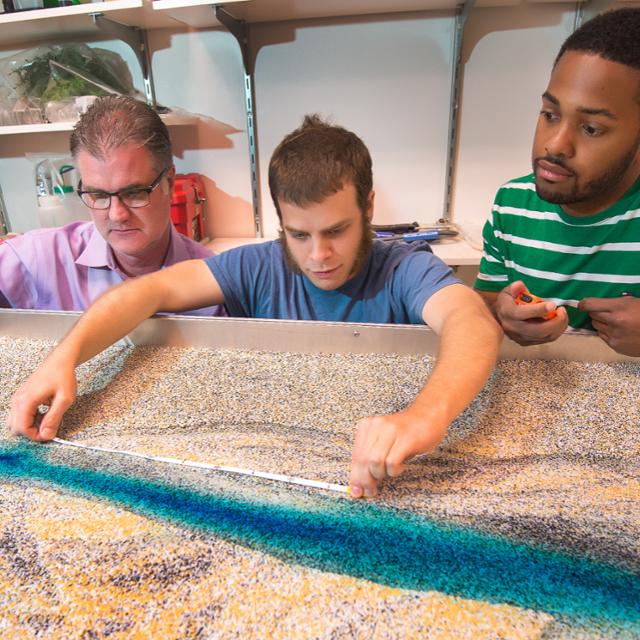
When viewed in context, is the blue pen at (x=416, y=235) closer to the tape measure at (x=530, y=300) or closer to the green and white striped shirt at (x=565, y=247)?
the green and white striped shirt at (x=565, y=247)

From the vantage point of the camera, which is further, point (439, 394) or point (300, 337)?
point (300, 337)

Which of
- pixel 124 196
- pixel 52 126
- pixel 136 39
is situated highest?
pixel 136 39

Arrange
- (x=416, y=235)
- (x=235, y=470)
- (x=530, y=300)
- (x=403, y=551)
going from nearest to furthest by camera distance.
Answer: (x=403, y=551), (x=235, y=470), (x=530, y=300), (x=416, y=235)

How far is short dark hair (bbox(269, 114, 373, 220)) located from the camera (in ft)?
2.70

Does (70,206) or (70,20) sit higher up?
(70,20)

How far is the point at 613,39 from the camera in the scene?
83cm

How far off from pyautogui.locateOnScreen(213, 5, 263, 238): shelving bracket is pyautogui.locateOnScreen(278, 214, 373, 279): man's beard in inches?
46.4

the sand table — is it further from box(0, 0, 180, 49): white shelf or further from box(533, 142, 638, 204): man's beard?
box(0, 0, 180, 49): white shelf

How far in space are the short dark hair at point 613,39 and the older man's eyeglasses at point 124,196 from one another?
88 cm

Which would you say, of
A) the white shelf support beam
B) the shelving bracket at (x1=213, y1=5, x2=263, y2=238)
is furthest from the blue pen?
the shelving bracket at (x1=213, y1=5, x2=263, y2=238)

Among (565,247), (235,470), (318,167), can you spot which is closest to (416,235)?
(565,247)

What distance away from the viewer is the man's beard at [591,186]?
89cm

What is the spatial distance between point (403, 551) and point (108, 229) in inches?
36.1

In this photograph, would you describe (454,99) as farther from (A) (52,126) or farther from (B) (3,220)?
(B) (3,220)
